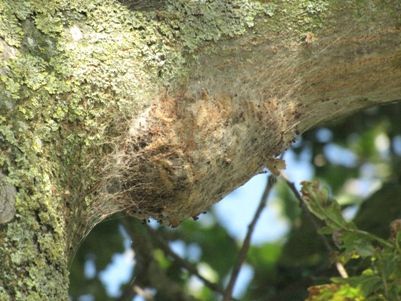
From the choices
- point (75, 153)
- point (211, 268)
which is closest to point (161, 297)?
point (211, 268)

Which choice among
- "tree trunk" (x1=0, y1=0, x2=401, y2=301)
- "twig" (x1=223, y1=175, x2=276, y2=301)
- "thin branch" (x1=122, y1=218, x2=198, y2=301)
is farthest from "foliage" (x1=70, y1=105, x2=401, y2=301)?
"tree trunk" (x1=0, y1=0, x2=401, y2=301)

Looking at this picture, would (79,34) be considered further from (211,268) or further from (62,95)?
(211,268)

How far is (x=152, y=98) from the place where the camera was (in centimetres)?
175

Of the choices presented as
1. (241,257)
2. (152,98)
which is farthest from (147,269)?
(152,98)

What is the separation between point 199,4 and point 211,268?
2.46 m

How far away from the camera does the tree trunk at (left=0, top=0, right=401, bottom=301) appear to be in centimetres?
156

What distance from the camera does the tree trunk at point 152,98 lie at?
61.4 inches

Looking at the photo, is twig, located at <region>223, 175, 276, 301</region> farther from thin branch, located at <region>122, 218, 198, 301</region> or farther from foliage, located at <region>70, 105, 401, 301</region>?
thin branch, located at <region>122, 218, 198, 301</region>

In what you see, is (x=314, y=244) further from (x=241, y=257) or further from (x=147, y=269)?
(x=241, y=257)

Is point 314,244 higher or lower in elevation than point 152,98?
higher

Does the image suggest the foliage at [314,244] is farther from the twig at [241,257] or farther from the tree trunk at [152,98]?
the tree trunk at [152,98]

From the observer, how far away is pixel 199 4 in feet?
6.19

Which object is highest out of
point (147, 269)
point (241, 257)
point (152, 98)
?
point (147, 269)

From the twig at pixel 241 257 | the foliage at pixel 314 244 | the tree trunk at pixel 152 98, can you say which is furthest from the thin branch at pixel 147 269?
the tree trunk at pixel 152 98
